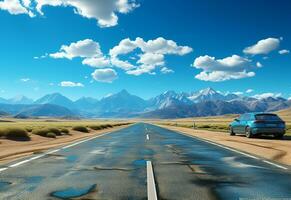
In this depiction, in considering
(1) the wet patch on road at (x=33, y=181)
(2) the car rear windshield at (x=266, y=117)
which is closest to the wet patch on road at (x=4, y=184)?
(1) the wet patch on road at (x=33, y=181)

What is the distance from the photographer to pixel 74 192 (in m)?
6.98

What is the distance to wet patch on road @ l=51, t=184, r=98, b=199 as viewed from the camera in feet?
21.8

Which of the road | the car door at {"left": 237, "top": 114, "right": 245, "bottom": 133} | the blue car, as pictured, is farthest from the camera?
the car door at {"left": 237, "top": 114, "right": 245, "bottom": 133}

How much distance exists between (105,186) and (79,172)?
7.16 feet

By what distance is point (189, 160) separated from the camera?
12297mm

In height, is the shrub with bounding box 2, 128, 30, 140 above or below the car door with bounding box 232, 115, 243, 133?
below

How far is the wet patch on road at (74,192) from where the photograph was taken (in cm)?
663

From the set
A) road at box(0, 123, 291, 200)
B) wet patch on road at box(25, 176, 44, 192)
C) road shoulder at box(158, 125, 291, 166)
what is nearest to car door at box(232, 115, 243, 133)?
road shoulder at box(158, 125, 291, 166)

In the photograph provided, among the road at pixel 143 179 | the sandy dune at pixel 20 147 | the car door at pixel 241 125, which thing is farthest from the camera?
the car door at pixel 241 125

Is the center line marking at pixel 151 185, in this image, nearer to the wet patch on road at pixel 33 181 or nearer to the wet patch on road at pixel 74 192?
the wet patch on road at pixel 74 192

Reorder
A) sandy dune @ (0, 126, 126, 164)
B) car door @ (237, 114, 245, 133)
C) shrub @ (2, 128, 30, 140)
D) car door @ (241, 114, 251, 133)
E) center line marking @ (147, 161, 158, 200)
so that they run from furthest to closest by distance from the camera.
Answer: car door @ (237, 114, 245, 133) → car door @ (241, 114, 251, 133) → shrub @ (2, 128, 30, 140) → sandy dune @ (0, 126, 126, 164) → center line marking @ (147, 161, 158, 200)

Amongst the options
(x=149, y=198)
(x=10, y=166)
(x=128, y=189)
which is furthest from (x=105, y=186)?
(x=10, y=166)

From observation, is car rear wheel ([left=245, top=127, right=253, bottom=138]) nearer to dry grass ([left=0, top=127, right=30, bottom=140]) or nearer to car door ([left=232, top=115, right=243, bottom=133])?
car door ([left=232, top=115, right=243, bottom=133])

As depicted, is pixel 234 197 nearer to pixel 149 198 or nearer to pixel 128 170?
pixel 149 198
